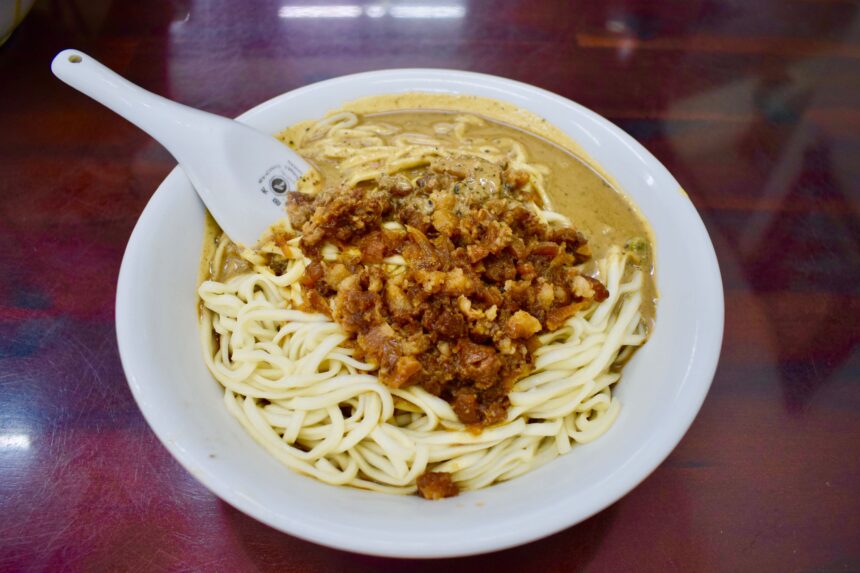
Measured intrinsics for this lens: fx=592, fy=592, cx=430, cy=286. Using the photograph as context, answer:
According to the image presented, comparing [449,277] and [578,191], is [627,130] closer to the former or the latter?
[578,191]

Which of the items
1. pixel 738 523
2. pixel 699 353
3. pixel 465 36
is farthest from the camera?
pixel 465 36

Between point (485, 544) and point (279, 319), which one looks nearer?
point (485, 544)

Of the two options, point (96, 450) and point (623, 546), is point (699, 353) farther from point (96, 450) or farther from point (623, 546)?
point (96, 450)

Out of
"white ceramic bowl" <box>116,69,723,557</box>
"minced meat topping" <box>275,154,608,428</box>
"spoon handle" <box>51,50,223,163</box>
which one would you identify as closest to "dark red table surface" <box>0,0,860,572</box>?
"white ceramic bowl" <box>116,69,723,557</box>

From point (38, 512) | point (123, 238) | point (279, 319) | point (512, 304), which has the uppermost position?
point (512, 304)

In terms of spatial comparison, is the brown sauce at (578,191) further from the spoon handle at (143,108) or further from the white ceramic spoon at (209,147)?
the spoon handle at (143,108)

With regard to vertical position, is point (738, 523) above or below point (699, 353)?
below

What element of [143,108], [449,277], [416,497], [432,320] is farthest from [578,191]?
[143,108]

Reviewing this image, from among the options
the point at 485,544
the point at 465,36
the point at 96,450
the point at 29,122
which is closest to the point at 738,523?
the point at 485,544
